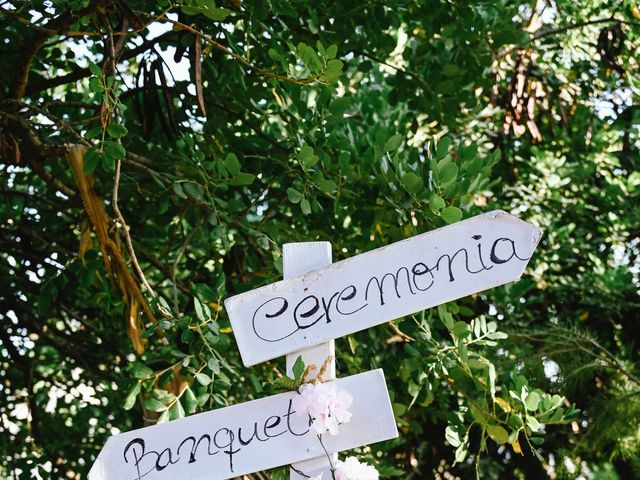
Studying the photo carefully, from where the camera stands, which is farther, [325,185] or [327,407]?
[325,185]

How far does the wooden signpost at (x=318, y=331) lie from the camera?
1.36 metres

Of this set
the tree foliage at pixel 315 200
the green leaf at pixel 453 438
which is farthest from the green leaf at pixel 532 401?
the green leaf at pixel 453 438

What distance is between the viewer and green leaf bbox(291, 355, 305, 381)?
1355 mm

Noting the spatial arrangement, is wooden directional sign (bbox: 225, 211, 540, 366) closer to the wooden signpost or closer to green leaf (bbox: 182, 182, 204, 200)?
the wooden signpost

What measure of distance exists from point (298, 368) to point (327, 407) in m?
0.08

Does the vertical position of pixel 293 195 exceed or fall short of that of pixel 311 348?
it exceeds it

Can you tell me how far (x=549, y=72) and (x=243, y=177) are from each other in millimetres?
1542

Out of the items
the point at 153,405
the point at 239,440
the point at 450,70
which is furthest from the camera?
the point at 450,70

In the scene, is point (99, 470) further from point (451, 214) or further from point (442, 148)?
point (442, 148)

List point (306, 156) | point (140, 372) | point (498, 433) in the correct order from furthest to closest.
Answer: point (306, 156) < point (498, 433) < point (140, 372)

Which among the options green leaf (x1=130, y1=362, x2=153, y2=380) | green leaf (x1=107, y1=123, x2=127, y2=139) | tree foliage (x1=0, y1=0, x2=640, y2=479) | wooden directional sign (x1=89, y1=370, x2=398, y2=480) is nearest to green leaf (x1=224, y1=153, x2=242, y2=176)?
tree foliage (x1=0, y1=0, x2=640, y2=479)

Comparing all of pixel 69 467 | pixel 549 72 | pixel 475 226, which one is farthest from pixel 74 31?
pixel 549 72

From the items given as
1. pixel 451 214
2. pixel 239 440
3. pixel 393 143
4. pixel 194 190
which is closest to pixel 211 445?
pixel 239 440

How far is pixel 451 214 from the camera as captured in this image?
181cm
